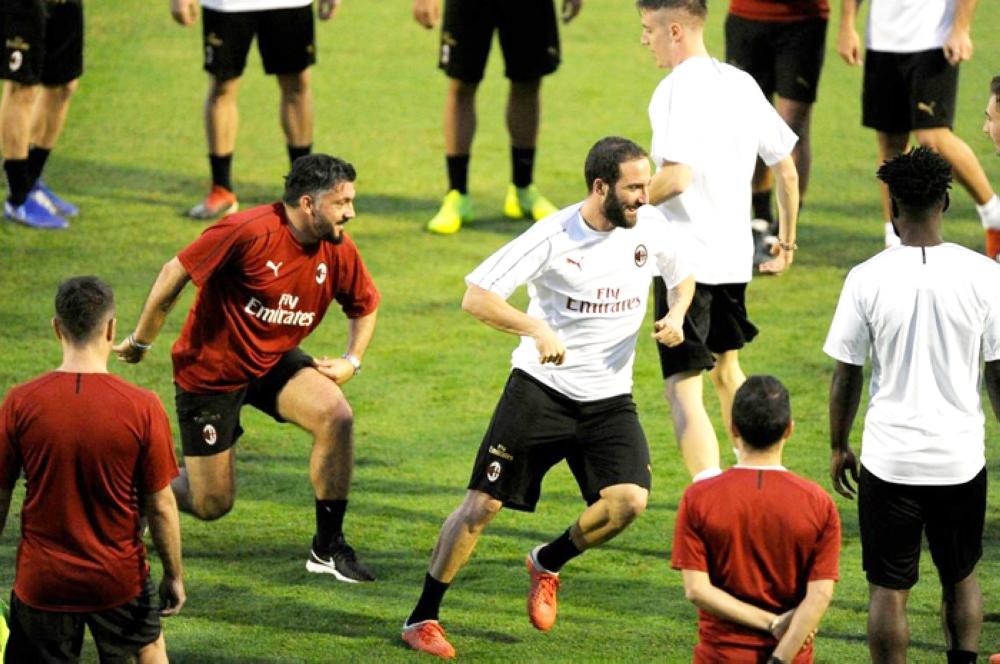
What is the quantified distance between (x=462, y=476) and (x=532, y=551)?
1347mm

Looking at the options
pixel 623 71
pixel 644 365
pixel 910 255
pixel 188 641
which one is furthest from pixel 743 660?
pixel 623 71

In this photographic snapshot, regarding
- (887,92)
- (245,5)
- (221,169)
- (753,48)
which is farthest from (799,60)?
(221,169)

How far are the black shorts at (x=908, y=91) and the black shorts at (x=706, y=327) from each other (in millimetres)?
2944

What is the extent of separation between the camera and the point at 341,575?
6.97m

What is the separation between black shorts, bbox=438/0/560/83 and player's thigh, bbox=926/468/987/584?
6336 mm

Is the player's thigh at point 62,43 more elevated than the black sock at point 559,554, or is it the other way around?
the player's thigh at point 62,43

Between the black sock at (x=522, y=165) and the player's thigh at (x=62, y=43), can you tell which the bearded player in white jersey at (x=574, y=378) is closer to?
the black sock at (x=522, y=165)

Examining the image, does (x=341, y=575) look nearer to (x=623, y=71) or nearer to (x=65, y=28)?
(x=65, y=28)

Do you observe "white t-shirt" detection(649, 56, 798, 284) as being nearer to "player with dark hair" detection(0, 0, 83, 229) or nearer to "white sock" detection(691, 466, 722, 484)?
"white sock" detection(691, 466, 722, 484)

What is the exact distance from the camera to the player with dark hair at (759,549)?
4.53m

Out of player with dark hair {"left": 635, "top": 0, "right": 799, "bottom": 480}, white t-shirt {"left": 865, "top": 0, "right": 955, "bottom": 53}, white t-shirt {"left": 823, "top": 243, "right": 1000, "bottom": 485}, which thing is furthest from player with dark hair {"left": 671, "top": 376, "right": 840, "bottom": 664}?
white t-shirt {"left": 865, "top": 0, "right": 955, "bottom": 53}

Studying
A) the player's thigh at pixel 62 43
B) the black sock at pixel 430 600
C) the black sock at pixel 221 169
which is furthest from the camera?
the black sock at pixel 221 169

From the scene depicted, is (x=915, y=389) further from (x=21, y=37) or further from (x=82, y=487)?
(x=21, y=37)

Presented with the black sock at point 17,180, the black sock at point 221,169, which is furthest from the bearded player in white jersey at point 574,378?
the black sock at point 17,180
